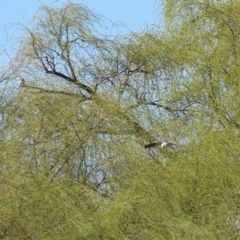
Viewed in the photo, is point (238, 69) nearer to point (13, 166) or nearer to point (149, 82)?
point (149, 82)

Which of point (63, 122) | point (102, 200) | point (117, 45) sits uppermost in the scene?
point (117, 45)

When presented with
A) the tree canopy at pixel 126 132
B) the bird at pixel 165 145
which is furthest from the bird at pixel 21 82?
the bird at pixel 165 145

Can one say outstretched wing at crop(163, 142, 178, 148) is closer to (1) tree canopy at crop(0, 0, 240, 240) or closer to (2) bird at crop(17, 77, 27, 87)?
(1) tree canopy at crop(0, 0, 240, 240)

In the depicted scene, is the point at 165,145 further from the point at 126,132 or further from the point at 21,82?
the point at 21,82

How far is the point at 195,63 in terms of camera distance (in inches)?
218

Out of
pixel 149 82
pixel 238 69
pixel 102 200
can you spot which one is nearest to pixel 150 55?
pixel 149 82

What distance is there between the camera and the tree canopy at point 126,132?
4.83 m

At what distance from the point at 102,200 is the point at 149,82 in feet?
3.72

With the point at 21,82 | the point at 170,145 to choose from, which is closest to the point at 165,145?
the point at 170,145

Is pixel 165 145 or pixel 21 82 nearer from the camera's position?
pixel 165 145

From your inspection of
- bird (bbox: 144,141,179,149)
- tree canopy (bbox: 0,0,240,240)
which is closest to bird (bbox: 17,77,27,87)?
tree canopy (bbox: 0,0,240,240)

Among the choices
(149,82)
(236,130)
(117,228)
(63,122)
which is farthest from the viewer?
(149,82)

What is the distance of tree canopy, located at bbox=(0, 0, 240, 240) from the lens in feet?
15.8

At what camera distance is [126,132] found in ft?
17.9
